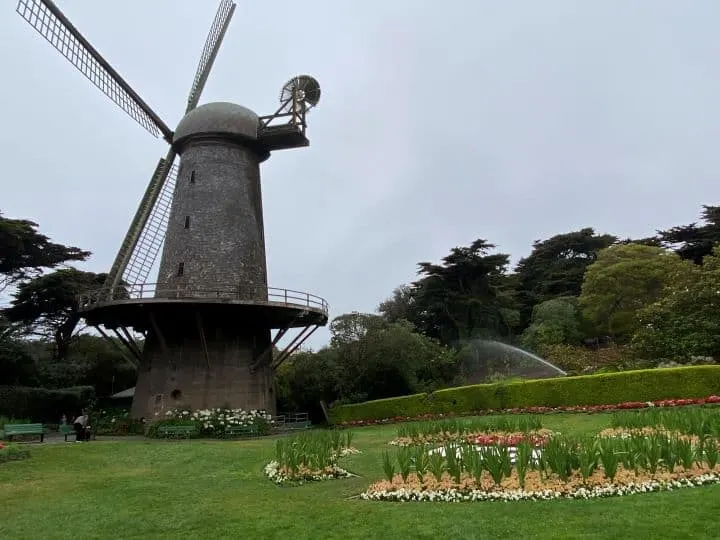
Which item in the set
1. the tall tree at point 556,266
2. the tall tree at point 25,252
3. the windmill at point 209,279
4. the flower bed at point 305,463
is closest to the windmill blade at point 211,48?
the windmill at point 209,279

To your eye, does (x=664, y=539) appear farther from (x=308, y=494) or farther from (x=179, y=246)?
(x=179, y=246)

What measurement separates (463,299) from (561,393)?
18627mm

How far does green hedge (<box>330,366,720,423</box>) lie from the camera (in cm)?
1669

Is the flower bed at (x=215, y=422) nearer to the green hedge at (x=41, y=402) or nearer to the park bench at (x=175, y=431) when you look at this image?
the park bench at (x=175, y=431)

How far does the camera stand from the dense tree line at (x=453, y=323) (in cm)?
2497

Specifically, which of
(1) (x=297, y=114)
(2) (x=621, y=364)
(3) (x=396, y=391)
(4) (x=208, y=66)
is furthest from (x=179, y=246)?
(2) (x=621, y=364)

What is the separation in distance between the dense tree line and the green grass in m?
15.5

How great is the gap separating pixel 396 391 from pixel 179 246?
1278cm

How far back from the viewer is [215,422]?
67.5 feet

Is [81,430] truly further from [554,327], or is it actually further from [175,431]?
[554,327]

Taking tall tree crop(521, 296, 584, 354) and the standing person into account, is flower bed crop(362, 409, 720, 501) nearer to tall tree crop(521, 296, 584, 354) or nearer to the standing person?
the standing person

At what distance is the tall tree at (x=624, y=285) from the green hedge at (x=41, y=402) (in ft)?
96.4

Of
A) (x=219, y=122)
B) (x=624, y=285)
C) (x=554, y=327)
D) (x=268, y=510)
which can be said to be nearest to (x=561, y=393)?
(x=268, y=510)

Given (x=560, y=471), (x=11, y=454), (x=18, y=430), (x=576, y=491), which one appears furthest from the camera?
(x=18, y=430)
